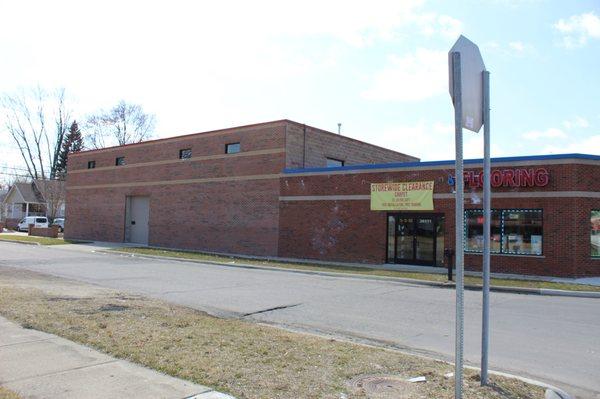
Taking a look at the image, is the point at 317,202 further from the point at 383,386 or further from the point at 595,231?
the point at 383,386

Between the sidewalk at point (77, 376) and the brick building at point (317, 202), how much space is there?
17.3 meters

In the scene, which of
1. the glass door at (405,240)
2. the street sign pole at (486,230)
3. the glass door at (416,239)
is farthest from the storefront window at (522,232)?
the street sign pole at (486,230)

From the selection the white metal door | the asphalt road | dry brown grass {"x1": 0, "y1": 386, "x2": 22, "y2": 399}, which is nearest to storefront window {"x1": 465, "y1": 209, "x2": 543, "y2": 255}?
the asphalt road

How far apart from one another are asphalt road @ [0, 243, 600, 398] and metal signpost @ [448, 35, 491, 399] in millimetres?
2165

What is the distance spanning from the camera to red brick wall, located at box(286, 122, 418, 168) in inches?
1050

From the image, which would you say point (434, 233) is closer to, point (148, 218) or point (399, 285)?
point (399, 285)

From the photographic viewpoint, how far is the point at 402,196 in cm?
2248

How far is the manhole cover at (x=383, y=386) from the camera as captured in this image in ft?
16.3

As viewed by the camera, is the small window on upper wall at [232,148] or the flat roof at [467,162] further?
the small window on upper wall at [232,148]

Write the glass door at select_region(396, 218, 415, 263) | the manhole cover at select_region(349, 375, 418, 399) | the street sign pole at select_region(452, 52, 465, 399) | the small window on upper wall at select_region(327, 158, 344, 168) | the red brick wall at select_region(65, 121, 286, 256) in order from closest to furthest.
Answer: the street sign pole at select_region(452, 52, 465, 399), the manhole cover at select_region(349, 375, 418, 399), the glass door at select_region(396, 218, 415, 263), the red brick wall at select_region(65, 121, 286, 256), the small window on upper wall at select_region(327, 158, 344, 168)

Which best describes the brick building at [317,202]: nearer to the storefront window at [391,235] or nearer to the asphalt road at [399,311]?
the storefront window at [391,235]

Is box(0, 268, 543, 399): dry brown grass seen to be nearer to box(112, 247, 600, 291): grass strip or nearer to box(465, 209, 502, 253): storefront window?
box(112, 247, 600, 291): grass strip

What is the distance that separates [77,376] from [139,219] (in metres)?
30.9

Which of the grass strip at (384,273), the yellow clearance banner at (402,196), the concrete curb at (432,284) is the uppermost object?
the yellow clearance banner at (402,196)
